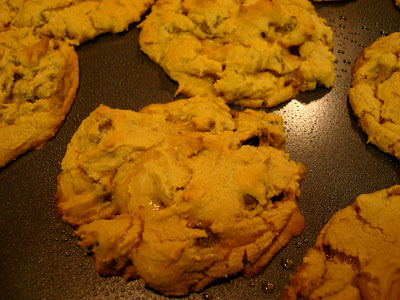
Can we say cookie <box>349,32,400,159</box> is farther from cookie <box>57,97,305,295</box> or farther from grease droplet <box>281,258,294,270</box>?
grease droplet <box>281,258,294,270</box>

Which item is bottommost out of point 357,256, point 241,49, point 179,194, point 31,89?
point 357,256

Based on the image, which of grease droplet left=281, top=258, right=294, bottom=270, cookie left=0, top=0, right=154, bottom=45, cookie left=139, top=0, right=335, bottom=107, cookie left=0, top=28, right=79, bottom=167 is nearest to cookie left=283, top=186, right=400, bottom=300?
grease droplet left=281, top=258, right=294, bottom=270

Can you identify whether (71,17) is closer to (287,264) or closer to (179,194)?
(179,194)

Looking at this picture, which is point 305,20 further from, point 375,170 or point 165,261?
point 165,261

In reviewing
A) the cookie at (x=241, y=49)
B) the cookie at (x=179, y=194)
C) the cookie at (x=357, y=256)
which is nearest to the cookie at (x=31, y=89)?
the cookie at (x=179, y=194)

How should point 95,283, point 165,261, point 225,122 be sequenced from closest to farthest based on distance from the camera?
1. point 165,261
2. point 95,283
3. point 225,122

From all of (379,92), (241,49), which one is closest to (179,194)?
(241,49)

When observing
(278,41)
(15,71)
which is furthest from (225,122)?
(15,71)
